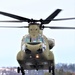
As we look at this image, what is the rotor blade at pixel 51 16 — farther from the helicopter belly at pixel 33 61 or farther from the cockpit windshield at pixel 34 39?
the helicopter belly at pixel 33 61

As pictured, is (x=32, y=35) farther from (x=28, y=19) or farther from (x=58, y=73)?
(x=58, y=73)

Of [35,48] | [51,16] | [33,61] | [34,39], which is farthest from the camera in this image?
[51,16]

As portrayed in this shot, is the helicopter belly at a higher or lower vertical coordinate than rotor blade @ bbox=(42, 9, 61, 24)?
lower

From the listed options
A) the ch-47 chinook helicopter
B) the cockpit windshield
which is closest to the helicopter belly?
the ch-47 chinook helicopter

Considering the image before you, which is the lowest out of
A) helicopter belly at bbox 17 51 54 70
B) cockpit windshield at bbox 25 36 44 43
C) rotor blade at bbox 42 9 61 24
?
helicopter belly at bbox 17 51 54 70

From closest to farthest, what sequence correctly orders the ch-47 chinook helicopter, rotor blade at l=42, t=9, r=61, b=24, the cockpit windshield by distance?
the ch-47 chinook helicopter, the cockpit windshield, rotor blade at l=42, t=9, r=61, b=24

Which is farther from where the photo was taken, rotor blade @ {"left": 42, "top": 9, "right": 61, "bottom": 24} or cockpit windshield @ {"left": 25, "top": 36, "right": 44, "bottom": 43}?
rotor blade @ {"left": 42, "top": 9, "right": 61, "bottom": 24}

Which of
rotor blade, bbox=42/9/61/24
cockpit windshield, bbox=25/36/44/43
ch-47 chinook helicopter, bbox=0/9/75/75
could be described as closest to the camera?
ch-47 chinook helicopter, bbox=0/9/75/75

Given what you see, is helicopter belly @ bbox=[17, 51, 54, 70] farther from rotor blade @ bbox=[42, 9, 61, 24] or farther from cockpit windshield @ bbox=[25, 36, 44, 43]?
rotor blade @ bbox=[42, 9, 61, 24]

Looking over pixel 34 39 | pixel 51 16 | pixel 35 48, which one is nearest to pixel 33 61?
pixel 35 48

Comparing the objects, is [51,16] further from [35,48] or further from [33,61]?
[33,61]

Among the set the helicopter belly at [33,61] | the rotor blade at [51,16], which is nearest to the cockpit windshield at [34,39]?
the helicopter belly at [33,61]

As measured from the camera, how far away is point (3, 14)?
32625mm

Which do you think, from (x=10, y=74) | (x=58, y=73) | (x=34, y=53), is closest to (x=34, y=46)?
(x=34, y=53)
